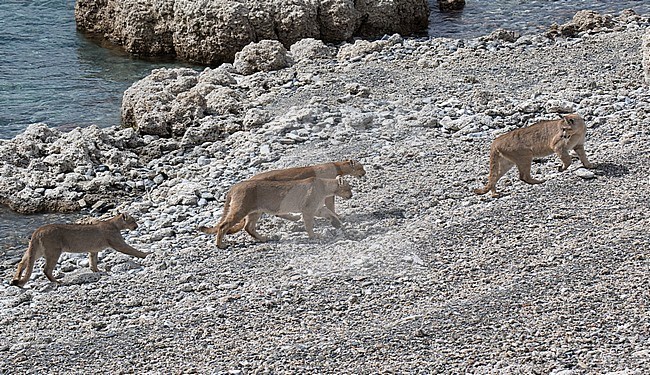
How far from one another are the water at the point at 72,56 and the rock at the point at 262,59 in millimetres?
2127

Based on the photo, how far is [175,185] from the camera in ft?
37.3

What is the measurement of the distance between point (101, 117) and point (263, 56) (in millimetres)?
2683

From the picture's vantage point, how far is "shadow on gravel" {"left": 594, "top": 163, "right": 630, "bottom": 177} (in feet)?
31.3

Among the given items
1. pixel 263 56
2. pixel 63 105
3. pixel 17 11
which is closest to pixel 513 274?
pixel 263 56

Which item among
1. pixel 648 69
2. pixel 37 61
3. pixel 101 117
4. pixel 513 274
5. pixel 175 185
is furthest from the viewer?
pixel 37 61

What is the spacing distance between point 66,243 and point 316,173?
254cm

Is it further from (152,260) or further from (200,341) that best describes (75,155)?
(200,341)

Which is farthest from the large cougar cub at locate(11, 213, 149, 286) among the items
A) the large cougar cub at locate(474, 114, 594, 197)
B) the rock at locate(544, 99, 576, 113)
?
the rock at locate(544, 99, 576, 113)

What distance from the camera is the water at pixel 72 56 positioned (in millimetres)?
15500

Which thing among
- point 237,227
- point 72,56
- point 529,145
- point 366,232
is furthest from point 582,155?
point 72,56

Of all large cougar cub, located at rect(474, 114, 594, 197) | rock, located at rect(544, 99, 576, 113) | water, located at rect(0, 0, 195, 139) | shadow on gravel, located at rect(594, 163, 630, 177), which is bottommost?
water, located at rect(0, 0, 195, 139)

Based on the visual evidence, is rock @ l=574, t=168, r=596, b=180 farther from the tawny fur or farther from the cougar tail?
the cougar tail

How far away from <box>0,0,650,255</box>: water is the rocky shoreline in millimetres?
1786

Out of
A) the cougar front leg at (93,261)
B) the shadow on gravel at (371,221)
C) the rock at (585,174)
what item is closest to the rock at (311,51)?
the shadow on gravel at (371,221)
